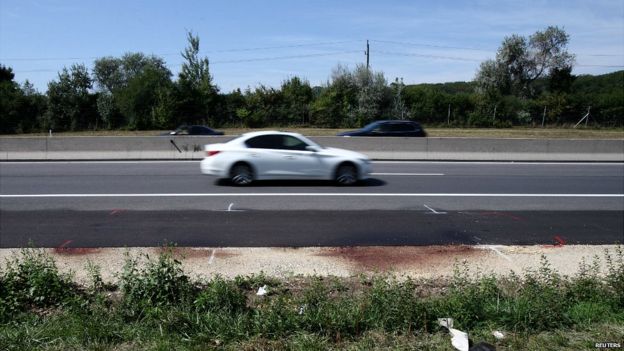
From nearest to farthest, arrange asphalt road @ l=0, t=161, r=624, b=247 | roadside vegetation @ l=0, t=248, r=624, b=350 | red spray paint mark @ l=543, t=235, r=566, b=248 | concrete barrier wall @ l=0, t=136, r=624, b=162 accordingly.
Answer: roadside vegetation @ l=0, t=248, r=624, b=350, red spray paint mark @ l=543, t=235, r=566, b=248, asphalt road @ l=0, t=161, r=624, b=247, concrete barrier wall @ l=0, t=136, r=624, b=162

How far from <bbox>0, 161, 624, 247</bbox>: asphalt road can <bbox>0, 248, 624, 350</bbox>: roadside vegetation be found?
96.4 inches

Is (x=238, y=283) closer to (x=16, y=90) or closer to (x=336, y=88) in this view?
(x=336, y=88)

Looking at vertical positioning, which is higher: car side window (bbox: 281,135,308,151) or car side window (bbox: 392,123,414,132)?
car side window (bbox: 392,123,414,132)

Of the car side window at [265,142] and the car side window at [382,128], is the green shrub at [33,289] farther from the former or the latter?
the car side window at [382,128]

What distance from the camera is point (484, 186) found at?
14383 mm

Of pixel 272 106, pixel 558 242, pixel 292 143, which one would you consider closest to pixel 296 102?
pixel 272 106

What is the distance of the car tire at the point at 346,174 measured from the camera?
14273mm

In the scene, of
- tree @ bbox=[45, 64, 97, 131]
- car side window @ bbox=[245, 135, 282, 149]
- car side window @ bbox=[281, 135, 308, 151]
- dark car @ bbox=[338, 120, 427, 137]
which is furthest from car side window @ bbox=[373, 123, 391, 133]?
tree @ bbox=[45, 64, 97, 131]

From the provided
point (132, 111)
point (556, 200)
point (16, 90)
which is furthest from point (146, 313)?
point (16, 90)

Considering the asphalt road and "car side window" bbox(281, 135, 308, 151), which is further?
"car side window" bbox(281, 135, 308, 151)

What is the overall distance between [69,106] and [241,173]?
134 feet

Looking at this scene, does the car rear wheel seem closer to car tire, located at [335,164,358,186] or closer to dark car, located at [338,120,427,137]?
car tire, located at [335,164,358,186]

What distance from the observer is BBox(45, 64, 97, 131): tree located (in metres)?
48.4

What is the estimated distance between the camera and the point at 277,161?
14.1m
